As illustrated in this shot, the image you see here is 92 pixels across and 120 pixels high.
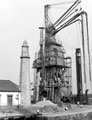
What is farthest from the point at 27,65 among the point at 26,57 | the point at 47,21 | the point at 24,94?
the point at 47,21

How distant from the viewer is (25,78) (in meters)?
39.8

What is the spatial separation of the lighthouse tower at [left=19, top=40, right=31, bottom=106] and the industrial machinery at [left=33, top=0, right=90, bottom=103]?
1114 cm

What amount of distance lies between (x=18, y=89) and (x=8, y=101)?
8.52 feet

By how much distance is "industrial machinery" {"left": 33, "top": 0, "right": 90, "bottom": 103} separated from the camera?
166 ft

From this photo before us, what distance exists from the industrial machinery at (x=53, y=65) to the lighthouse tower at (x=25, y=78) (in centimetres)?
1114

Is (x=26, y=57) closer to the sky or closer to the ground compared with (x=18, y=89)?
closer to the sky

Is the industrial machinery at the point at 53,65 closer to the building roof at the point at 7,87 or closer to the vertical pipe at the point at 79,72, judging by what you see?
the vertical pipe at the point at 79,72

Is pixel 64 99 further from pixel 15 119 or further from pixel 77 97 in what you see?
pixel 15 119

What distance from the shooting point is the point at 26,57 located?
135ft

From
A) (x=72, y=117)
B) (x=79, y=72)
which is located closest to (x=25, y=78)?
(x=72, y=117)

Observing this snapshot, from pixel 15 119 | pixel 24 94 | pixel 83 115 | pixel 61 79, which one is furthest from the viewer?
pixel 61 79

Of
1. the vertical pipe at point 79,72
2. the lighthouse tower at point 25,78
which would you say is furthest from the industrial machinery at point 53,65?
the lighthouse tower at point 25,78

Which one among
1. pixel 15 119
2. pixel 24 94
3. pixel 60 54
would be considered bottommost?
pixel 15 119

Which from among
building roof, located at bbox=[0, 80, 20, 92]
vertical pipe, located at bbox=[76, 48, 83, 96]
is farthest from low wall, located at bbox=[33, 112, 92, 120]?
vertical pipe, located at bbox=[76, 48, 83, 96]
